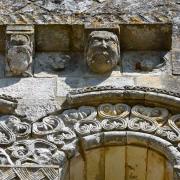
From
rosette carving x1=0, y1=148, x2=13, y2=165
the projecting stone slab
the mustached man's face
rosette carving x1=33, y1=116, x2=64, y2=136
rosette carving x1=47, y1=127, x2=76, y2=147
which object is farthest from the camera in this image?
the mustached man's face

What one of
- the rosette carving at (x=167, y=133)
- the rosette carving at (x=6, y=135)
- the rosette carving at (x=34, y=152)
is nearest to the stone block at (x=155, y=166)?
the rosette carving at (x=167, y=133)

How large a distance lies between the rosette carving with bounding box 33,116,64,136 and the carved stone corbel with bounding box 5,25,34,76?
66 centimetres

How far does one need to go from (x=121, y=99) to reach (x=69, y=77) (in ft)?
1.85

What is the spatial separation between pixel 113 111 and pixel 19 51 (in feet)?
3.37

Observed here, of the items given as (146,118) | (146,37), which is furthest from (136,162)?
(146,37)

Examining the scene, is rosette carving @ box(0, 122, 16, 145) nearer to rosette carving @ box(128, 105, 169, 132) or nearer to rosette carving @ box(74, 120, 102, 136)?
rosette carving @ box(74, 120, 102, 136)

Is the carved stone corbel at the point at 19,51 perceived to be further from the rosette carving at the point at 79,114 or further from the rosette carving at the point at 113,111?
the rosette carving at the point at 113,111

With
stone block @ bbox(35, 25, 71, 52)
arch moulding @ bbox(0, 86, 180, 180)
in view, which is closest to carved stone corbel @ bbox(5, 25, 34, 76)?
stone block @ bbox(35, 25, 71, 52)

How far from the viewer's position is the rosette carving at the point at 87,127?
8.58 metres

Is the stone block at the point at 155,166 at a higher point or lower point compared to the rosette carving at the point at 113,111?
lower

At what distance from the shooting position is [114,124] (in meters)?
8.66

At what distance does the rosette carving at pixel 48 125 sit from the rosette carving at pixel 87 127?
136mm

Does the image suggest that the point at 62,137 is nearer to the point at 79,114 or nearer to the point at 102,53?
the point at 79,114

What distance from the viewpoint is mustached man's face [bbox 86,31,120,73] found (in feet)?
30.0
